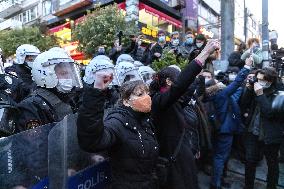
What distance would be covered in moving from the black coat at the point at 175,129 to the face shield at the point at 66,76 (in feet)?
2.76

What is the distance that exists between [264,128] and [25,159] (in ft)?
12.7

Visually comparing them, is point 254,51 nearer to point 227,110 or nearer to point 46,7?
point 227,110

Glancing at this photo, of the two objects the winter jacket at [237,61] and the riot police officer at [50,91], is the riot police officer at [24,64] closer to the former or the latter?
the riot police officer at [50,91]

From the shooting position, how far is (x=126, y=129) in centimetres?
262

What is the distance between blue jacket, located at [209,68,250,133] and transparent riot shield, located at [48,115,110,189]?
10.6 ft

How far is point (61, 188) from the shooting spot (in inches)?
94.3

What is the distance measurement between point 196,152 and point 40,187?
230 cm

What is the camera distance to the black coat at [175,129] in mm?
3024

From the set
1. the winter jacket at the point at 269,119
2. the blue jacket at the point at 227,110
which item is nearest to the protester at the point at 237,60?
the blue jacket at the point at 227,110

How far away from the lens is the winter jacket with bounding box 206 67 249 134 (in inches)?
217

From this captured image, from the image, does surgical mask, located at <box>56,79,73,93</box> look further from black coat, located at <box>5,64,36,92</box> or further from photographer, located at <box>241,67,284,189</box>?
photographer, located at <box>241,67,284,189</box>

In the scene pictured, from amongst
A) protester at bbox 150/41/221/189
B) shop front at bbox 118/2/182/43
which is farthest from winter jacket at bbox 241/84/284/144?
shop front at bbox 118/2/182/43

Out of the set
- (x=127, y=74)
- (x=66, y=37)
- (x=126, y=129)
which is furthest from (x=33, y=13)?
(x=126, y=129)

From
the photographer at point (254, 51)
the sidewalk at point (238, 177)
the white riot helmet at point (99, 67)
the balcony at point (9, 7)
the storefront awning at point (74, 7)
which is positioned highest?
the balcony at point (9, 7)
